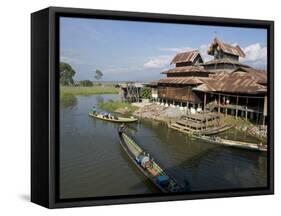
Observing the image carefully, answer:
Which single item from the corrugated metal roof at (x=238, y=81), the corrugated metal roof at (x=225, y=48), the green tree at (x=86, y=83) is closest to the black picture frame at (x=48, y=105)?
the green tree at (x=86, y=83)

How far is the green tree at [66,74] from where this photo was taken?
19.6 feet

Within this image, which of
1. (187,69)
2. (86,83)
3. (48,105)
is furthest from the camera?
(187,69)

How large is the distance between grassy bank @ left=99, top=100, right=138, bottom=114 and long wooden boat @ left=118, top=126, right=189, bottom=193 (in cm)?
19

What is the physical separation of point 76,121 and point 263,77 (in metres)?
2.32

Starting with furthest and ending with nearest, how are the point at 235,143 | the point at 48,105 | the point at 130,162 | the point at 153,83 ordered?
the point at 235,143 → the point at 153,83 → the point at 130,162 → the point at 48,105

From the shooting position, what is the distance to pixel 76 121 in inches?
241

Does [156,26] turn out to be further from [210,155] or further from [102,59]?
[210,155]

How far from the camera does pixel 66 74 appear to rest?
Result: 6.01 m

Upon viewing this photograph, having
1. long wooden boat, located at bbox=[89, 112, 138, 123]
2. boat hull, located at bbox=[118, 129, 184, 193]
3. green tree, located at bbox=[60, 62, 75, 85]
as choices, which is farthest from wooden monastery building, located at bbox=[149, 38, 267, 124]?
green tree, located at bbox=[60, 62, 75, 85]

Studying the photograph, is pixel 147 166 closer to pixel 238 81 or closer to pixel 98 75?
pixel 98 75

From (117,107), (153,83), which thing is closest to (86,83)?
(117,107)

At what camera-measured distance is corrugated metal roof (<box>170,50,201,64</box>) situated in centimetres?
662

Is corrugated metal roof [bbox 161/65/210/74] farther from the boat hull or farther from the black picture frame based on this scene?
the boat hull

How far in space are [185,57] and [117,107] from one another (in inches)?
37.5
